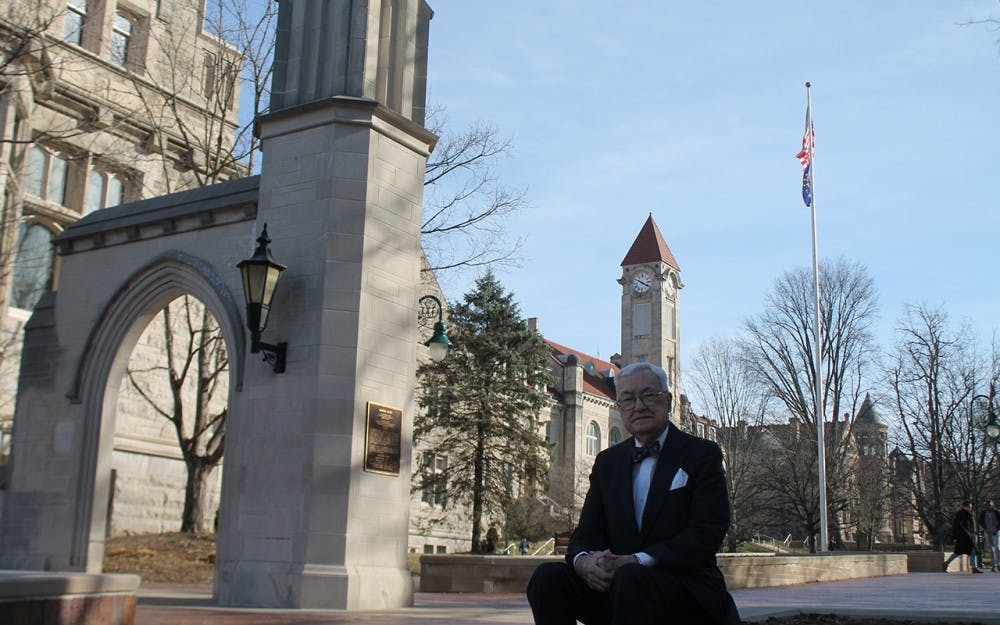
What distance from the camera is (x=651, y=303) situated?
270 feet

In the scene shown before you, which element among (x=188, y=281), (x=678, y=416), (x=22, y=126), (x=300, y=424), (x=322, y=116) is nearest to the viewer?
(x=300, y=424)

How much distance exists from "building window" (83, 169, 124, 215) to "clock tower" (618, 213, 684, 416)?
58.6 meters

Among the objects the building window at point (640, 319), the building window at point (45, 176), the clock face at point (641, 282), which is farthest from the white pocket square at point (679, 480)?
the clock face at point (641, 282)

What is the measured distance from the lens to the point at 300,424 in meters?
10.6

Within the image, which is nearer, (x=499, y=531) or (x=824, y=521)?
(x=824, y=521)

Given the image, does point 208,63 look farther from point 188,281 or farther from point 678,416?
point 678,416

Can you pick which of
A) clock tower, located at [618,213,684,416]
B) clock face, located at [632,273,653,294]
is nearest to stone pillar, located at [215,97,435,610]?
clock tower, located at [618,213,684,416]

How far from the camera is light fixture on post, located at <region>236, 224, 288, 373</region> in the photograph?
10453mm

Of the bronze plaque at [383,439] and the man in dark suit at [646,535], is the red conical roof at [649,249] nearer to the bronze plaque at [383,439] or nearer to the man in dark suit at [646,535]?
the bronze plaque at [383,439]

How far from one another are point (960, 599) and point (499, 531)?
27972 mm

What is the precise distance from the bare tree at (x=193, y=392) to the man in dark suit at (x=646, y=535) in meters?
10.00

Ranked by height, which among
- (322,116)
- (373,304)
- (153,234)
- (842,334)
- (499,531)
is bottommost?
(499,531)

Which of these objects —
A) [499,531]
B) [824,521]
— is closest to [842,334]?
[824,521]

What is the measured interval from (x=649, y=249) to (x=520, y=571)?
70862mm
